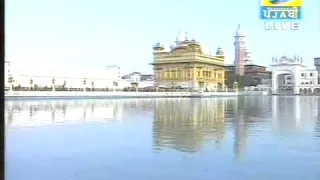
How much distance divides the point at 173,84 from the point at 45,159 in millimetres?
18403

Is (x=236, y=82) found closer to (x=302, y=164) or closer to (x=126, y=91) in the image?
(x=126, y=91)

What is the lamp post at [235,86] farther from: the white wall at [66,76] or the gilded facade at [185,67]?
the white wall at [66,76]

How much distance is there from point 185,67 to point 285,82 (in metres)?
5.66

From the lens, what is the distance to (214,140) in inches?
103

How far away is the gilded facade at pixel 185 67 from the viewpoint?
1997 cm

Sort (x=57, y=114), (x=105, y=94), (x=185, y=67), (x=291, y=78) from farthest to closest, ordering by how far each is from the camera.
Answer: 1. (x=291, y=78)
2. (x=185, y=67)
3. (x=105, y=94)
4. (x=57, y=114)

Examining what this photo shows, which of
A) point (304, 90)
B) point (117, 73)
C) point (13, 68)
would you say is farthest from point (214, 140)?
point (304, 90)

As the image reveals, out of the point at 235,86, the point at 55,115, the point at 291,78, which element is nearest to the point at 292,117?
the point at 55,115

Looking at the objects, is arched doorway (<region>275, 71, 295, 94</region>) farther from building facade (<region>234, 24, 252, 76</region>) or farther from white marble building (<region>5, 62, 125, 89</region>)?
white marble building (<region>5, 62, 125, 89</region>)

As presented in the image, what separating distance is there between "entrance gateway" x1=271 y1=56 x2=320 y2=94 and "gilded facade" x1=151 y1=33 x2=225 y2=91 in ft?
8.63

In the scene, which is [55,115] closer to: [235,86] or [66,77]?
[66,77]

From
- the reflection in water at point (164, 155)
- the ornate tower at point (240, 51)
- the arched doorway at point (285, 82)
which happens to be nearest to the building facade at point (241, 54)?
the ornate tower at point (240, 51)

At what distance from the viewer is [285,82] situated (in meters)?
22.1

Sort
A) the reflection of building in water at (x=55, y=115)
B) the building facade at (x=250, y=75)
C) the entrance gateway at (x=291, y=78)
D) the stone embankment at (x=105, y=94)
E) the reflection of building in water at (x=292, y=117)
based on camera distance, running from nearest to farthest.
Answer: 1. the reflection of building in water at (x=292, y=117)
2. the reflection of building in water at (x=55, y=115)
3. the stone embankment at (x=105, y=94)
4. the building facade at (x=250, y=75)
5. the entrance gateway at (x=291, y=78)
